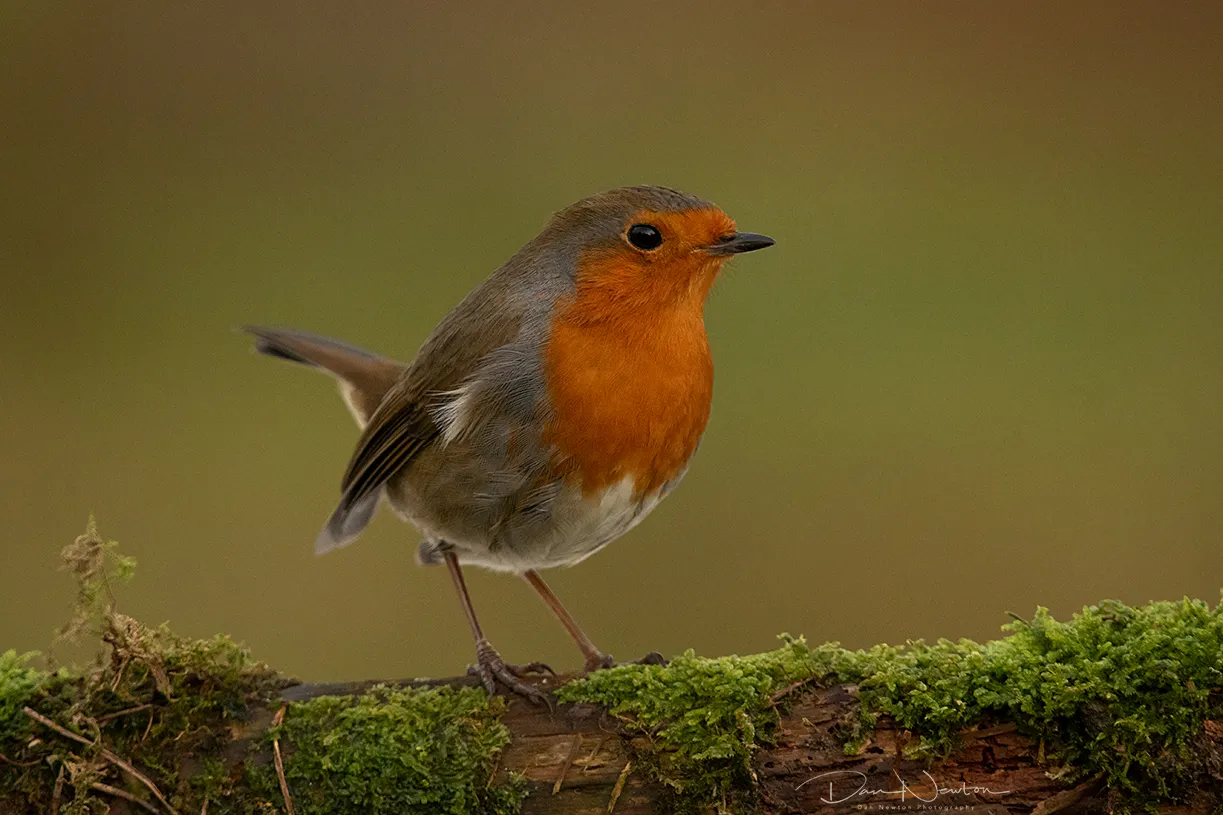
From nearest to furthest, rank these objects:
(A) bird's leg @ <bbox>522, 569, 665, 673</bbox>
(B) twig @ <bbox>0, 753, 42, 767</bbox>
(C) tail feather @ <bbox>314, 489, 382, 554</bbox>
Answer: (B) twig @ <bbox>0, 753, 42, 767</bbox>
(A) bird's leg @ <bbox>522, 569, 665, 673</bbox>
(C) tail feather @ <bbox>314, 489, 382, 554</bbox>

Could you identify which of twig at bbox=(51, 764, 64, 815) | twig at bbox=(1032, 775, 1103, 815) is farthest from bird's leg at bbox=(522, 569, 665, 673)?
twig at bbox=(51, 764, 64, 815)

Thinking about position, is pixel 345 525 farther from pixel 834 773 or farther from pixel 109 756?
pixel 834 773

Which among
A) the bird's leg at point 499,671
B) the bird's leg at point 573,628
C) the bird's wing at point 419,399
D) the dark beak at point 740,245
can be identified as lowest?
the bird's leg at point 573,628

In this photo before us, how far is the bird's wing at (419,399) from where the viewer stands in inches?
151

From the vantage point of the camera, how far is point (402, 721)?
10.1 feet

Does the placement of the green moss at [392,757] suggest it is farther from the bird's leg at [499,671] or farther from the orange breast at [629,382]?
the orange breast at [629,382]

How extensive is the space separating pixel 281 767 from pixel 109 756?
16.3 inches

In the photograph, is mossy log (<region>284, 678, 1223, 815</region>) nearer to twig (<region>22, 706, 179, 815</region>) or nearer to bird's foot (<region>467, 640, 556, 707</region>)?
bird's foot (<region>467, 640, 556, 707</region>)

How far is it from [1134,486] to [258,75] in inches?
214

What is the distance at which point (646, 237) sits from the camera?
3.80m

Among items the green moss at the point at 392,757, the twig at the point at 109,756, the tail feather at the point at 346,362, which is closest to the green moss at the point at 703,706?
the green moss at the point at 392,757

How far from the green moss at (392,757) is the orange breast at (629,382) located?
31.5 inches

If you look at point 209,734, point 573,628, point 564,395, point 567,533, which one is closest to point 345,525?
point 573,628

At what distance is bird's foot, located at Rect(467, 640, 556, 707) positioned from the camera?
10.4ft
